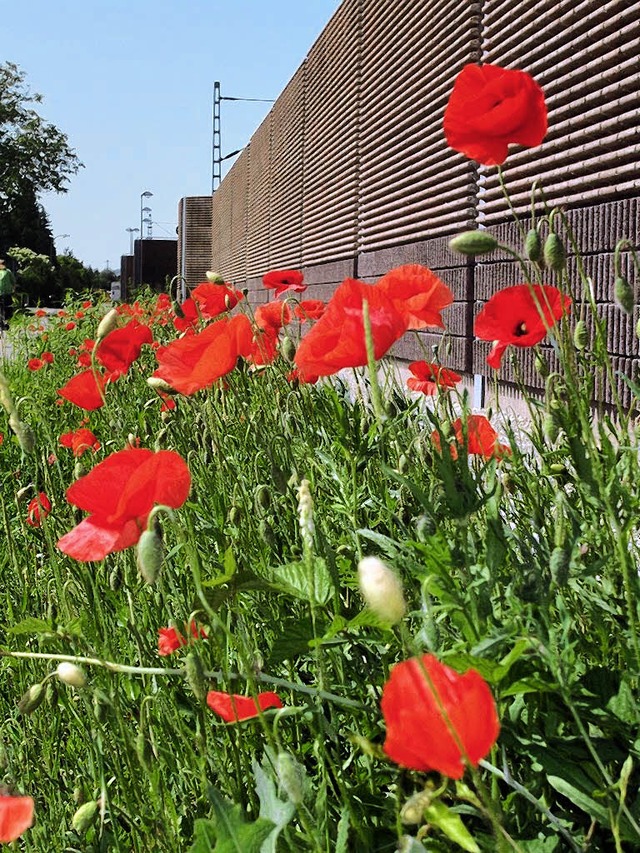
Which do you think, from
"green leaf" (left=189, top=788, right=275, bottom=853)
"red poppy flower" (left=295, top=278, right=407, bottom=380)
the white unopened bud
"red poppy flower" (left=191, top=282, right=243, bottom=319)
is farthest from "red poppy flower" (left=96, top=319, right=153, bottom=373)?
the white unopened bud

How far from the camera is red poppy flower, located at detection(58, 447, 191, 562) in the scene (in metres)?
1.00

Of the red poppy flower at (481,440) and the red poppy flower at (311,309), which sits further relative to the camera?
the red poppy flower at (311,309)

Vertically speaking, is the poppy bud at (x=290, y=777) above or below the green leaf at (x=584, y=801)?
above

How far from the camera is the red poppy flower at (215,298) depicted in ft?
8.52

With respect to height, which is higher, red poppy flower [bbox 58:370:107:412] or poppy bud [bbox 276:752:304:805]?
red poppy flower [bbox 58:370:107:412]

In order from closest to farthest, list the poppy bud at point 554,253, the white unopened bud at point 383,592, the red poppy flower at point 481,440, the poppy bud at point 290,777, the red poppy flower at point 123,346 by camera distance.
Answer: the white unopened bud at point 383,592
the poppy bud at point 290,777
the poppy bud at point 554,253
the red poppy flower at point 481,440
the red poppy flower at point 123,346

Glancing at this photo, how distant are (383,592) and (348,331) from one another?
1.99 feet

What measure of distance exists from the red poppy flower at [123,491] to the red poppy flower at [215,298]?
160 cm

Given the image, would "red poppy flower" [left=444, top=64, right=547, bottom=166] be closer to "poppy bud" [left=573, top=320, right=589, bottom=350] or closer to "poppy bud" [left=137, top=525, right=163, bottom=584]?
"poppy bud" [left=573, top=320, right=589, bottom=350]

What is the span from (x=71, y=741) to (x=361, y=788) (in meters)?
0.67

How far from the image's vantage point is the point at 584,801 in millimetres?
951

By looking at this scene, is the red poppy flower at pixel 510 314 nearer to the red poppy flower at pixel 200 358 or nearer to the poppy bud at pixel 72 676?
the red poppy flower at pixel 200 358

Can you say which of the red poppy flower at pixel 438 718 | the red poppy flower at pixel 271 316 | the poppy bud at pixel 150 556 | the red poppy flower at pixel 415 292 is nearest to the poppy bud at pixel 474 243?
the red poppy flower at pixel 415 292

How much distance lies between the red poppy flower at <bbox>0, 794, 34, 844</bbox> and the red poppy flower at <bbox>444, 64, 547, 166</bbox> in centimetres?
91
